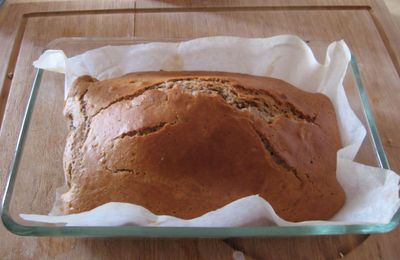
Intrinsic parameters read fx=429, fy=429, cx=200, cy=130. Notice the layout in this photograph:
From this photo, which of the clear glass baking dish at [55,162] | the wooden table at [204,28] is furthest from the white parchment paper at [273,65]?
the wooden table at [204,28]

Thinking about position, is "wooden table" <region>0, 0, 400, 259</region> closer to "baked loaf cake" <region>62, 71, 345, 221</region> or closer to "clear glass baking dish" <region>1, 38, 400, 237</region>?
"clear glass baking dish" <region>1, 38, 400, 237</region>

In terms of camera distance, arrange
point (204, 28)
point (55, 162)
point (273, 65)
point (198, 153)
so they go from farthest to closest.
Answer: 1. point (204, 28)
2. point (273, 65)
3. point (55, 162)
4. point (198, 153)

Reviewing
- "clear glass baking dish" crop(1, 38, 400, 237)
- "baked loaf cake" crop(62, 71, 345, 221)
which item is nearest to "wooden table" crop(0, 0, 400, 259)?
"clear glass baking dish" crop(1, 38, 400, 237)

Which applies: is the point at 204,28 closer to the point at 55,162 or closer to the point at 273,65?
the point at 273,65

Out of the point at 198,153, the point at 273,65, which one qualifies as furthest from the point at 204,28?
the point at 198,153

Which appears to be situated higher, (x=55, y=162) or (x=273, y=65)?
(x=273, y=65)

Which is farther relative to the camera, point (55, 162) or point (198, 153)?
point (55, 162)
